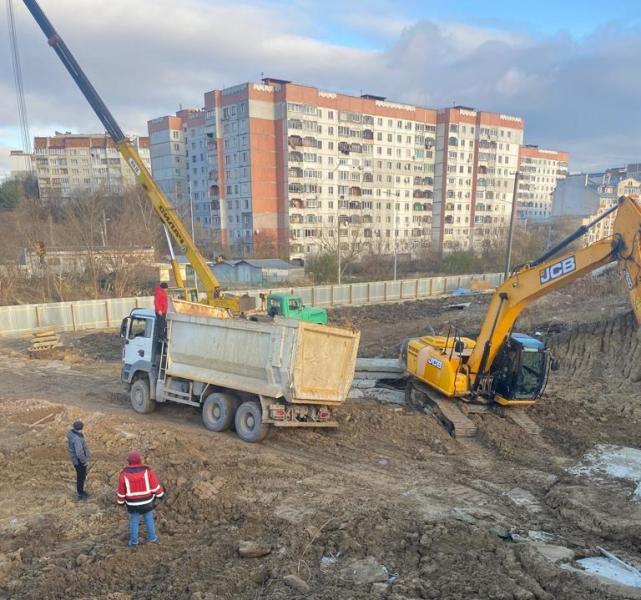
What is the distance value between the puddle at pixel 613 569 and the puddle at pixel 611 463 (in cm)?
279

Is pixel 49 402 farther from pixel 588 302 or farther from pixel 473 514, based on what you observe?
pixel 588 302

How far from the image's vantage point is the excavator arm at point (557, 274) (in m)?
8.55

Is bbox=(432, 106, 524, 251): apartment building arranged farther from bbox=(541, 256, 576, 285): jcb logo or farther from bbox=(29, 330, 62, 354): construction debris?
bbox=(541, 256, 576, 285): jcb logo

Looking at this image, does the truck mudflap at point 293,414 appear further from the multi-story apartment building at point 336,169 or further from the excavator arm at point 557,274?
the multi-story apartment building at point 336,169

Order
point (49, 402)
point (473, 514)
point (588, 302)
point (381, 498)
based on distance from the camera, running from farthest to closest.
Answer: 1. point (588, 302)
2. point (49, 402)
3. point (381, 498)
4. point (473, 514)

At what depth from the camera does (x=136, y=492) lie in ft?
19.6

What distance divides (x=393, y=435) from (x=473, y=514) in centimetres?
323

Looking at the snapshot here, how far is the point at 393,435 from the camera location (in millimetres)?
10125

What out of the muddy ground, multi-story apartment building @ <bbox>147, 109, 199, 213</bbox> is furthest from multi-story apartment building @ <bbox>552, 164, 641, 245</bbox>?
multi-story apartment building @ <bbox>147, 109, 199, 213</bbox>

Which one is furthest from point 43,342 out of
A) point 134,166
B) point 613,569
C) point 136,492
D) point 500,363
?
point 613,569

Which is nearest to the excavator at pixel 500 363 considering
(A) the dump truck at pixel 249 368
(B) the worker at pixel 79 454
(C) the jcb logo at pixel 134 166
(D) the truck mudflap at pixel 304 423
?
(A) the dump truck at pixel 249 368

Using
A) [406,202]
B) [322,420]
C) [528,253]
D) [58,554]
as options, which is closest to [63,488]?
[58,554]

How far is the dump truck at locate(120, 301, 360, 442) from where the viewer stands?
30.1 feet

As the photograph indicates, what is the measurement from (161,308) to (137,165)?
9163mm
